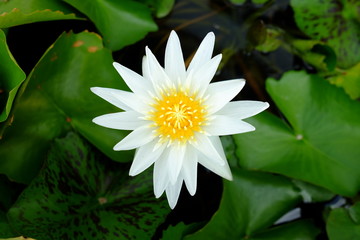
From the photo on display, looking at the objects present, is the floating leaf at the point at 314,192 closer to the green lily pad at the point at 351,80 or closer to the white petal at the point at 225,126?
the green lily pad at the point at 351,80

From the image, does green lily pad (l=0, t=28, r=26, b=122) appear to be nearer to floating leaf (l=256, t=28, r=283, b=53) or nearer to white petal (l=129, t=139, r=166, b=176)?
white petal (l=129, t=139, r=166, b=176)

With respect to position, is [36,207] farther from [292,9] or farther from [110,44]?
[292,9]

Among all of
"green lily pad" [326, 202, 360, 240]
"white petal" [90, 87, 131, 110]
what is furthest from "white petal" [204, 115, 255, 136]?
"green lily pad" [326, 202, 360, 240]

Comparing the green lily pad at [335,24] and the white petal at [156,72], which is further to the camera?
the green lily pad at [335,24]

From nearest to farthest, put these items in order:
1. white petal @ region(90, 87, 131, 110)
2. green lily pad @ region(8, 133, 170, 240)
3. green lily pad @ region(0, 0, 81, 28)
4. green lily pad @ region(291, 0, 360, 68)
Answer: white petal @ region(90, 87, 131, 110)
green lily pad @ region(0, 0, 81, 28)
green lily pad @ region(8, 133, 170, 240)
green lily pad @ region(291, 0, 360, 68)

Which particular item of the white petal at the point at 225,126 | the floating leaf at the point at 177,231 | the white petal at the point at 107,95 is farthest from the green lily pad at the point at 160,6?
the floating leaf at the point at 177,231

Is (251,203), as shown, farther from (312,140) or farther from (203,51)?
(203,51)

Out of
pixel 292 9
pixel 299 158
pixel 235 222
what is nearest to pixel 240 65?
pixel 292 9
